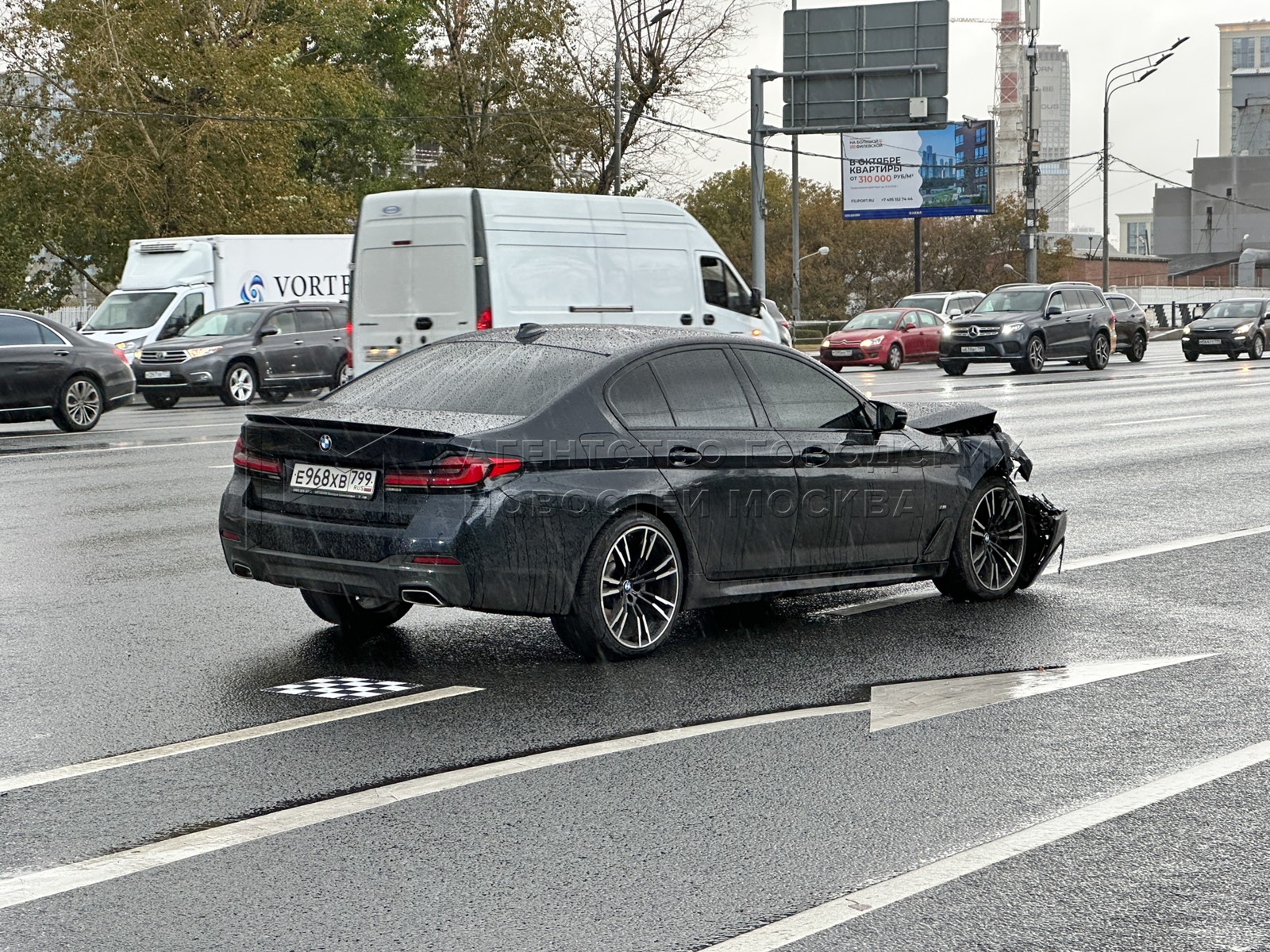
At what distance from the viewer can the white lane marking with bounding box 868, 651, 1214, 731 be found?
19.9ft

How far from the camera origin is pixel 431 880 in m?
4.20

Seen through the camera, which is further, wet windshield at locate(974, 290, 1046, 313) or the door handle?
wet windshield at locate(974, 290, 1046, 313)

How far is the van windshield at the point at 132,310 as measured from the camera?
30.6m

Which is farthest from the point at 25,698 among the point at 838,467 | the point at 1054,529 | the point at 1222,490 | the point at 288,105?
the point at 288,105

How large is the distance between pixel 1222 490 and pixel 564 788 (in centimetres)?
953

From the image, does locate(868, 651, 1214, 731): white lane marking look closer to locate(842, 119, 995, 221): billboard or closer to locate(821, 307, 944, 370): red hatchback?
locate(821, 307, 944, 370): red hatchback

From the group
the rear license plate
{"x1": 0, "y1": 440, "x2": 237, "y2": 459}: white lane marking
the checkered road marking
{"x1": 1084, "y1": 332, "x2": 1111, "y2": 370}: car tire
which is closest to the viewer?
the checkered road marking

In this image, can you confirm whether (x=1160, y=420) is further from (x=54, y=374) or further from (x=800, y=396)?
(x=800, y=396)

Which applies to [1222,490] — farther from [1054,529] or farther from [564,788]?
[564,788]

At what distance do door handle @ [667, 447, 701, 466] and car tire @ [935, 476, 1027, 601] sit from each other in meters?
1.77

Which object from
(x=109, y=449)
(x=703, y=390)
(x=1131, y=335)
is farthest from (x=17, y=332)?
(x=1131, y=335)

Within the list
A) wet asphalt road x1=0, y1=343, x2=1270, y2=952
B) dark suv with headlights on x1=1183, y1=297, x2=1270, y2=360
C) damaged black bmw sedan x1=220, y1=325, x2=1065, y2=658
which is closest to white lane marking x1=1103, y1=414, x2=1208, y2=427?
wet asphalt road x1=0, y1=343, x2=1270, y2=952

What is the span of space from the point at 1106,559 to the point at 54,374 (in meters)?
13.8

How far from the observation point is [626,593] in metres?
6.87
